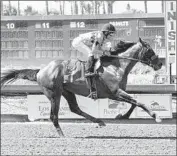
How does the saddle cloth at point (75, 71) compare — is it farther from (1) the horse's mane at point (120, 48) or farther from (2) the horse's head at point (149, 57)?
(2) the horse's head at point (149, 57)

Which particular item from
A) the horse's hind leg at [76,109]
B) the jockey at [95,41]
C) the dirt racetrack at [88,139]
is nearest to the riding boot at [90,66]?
the jockey at [95,41]

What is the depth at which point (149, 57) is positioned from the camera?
5312 millimetres

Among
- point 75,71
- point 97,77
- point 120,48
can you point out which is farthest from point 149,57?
point 75,71

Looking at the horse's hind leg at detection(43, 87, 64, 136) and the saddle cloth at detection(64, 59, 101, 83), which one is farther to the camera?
the saddle cloth at detection(64, 59, 101, 83)

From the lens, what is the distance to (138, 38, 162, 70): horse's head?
5.17 metres

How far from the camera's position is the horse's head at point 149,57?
517cm

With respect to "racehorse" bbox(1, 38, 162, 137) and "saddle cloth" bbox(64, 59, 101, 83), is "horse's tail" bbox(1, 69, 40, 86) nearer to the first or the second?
"racehorse" bbox(1, 38, 162, 137)

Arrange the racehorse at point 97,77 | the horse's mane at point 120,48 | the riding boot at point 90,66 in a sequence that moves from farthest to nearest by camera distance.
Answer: the riding boot at point 90,66, the horse's mane at point 120,48, the racehorse at point 97,77

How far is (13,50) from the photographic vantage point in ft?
42.0

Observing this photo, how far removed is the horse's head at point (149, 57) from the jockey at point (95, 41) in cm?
36

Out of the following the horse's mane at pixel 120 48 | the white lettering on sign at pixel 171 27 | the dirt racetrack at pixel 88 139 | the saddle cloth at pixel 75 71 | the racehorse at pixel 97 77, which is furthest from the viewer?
the white lettering on sign at pixel 171 27

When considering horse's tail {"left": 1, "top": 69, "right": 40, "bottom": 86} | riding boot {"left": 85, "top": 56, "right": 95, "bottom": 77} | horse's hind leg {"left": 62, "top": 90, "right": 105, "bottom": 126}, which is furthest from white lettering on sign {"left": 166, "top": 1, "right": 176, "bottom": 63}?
horse's hind leg {"left": 62, "top": 90, "right": 105, "bottom": 126}

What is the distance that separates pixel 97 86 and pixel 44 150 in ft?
3.53

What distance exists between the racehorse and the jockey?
19 centimetres
